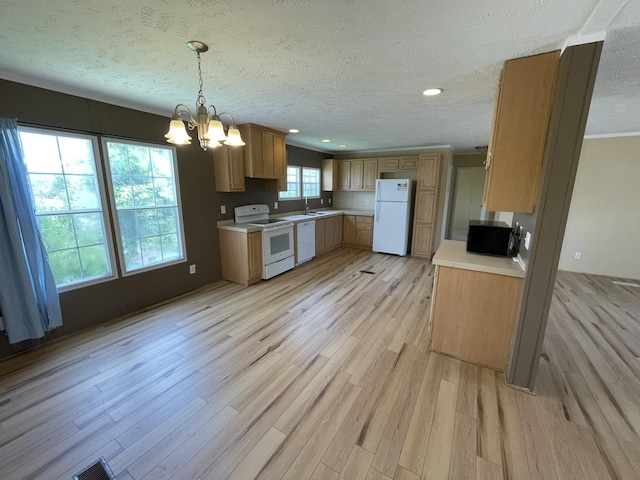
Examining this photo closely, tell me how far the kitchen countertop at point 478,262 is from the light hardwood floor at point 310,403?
88 centimetres

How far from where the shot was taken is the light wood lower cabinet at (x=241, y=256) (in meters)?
3.80

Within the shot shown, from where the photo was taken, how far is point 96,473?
1.35 meters

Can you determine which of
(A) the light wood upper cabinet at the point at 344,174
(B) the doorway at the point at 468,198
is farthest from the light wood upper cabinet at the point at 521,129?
(B) the doorway at the point at 468,198

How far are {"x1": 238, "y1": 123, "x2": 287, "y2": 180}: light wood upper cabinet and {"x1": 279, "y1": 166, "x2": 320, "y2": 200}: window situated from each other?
100 cm

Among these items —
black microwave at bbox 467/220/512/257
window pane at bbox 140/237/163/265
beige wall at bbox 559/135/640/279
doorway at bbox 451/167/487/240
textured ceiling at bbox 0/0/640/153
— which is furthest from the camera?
doorway at bbox 451/167/487/240

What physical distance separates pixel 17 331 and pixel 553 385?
14.8ft

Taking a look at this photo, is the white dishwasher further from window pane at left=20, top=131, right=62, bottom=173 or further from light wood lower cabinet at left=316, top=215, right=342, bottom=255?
window pane at left=20, top=131, right=62, bottom=173

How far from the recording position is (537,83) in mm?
1659

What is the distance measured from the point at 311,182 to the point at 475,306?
477 cm

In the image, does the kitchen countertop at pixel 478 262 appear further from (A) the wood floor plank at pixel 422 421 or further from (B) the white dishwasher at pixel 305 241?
(B) the white dishwasher at pixel 305 241

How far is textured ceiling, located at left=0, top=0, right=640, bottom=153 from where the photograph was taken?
50.2 inches

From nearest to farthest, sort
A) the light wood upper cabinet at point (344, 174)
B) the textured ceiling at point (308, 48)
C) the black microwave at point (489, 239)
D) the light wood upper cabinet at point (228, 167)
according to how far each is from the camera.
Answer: the textured ceiling at point (308, 48) → the black microwave at point (489, 239) → the light wood upper cabinet at point (228, 167) → the light wood upper cabinet at point (344, 174)

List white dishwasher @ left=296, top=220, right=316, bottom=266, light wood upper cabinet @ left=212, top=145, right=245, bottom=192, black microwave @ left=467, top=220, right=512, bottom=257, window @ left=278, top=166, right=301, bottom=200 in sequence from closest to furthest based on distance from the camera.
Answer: black microwave @ left=467, top=220, right=512, bottom=257 < light wood upper cabinet @ left=212, top=145, right=245, bottom=192 < white dishwasher @ left=296, top=220, right=316, bottom=266 < window @ left=278, top=166, right=301, bottom=200

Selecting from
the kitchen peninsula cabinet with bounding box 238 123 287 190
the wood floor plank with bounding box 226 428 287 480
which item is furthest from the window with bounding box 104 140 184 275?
the wood floor plank with bounding box 226 428 287 480
